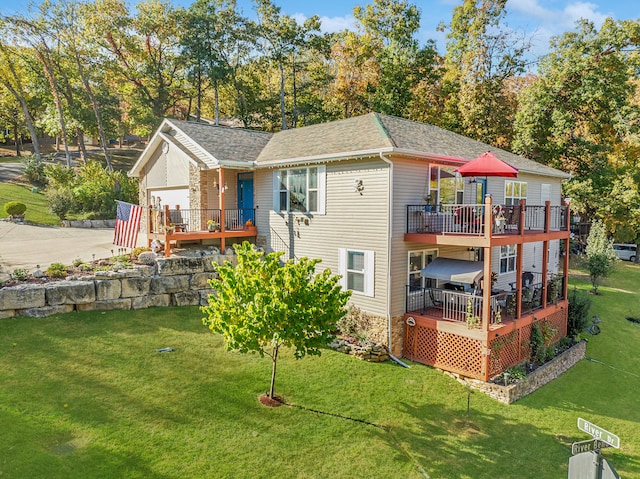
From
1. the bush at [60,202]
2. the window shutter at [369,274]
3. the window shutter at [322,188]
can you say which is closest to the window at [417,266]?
the window shutter at [369,274]

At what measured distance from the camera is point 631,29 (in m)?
27.7

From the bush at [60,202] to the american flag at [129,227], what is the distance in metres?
11.5

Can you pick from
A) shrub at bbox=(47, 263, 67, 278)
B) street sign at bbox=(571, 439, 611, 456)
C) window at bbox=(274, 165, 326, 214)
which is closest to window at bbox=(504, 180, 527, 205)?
window at bbox=(274, 165, 326, 214)

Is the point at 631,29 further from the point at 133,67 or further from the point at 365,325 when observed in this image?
the point at 133,67

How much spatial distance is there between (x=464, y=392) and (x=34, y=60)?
4720 cm

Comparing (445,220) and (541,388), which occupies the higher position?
(445,220)

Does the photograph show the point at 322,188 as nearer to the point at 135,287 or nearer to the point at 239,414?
the point at 135,287

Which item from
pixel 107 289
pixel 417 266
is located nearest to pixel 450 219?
pixel 417 266

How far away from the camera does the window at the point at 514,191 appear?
59.5ft

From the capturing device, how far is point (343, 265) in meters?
14.3

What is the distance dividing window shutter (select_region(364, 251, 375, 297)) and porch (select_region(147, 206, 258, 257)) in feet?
20.2

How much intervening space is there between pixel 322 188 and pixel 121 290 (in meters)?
7.75

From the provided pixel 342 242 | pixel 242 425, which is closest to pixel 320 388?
pixel 242 425

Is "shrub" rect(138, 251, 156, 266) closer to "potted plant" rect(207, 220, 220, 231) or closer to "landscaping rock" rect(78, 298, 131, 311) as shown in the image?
"landscaping rock" rect(78, 298, 131, 311)
